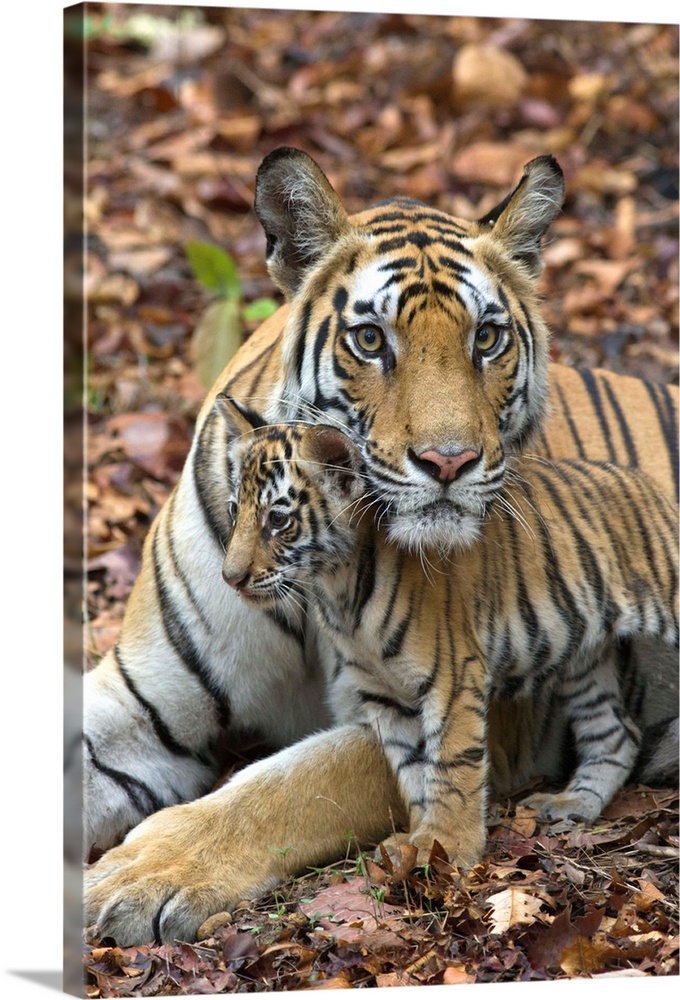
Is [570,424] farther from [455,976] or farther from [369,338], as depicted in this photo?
[455,976]

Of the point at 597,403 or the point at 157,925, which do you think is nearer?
the point at 157,925

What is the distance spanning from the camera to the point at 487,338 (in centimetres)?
252

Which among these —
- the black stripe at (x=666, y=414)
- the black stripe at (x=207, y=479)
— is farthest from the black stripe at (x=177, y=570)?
the black stripe at (x=666, y=414)

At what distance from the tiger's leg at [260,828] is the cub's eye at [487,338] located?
0.75m

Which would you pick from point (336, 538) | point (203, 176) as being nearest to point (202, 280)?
point (203, 176)

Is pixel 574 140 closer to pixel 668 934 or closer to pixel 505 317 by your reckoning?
pixel 505 317

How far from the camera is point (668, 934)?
2.61 meters

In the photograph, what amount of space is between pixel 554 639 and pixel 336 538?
51cm

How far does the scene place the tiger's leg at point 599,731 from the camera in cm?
286

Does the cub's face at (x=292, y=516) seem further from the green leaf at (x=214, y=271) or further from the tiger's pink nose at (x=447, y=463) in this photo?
the green leaf at (x=214, y=271)

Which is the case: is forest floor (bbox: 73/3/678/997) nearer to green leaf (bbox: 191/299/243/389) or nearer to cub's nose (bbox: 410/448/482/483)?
green leaf (bbox: 191/299/243/389)

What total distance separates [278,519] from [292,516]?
0.08 feet

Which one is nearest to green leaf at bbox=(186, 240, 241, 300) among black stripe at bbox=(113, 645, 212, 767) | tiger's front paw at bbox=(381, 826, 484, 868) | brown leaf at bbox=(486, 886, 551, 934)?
black stripe at bbox=(113, 645, 212, 767)

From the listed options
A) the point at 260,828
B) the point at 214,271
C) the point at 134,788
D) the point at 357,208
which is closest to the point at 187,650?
the point at 134,788
